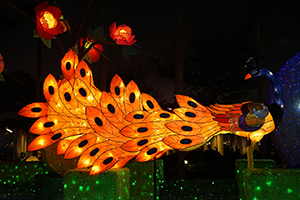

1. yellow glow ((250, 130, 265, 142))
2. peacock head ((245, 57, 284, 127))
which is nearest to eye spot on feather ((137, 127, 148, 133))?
yellow glow ((250, 130, 265, 142))

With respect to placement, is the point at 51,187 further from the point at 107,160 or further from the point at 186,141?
the point at 186,141

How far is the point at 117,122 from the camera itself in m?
4.17

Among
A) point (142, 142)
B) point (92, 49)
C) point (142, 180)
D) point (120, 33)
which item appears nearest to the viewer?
point (142, 142)

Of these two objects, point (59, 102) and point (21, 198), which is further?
point (21, 198)

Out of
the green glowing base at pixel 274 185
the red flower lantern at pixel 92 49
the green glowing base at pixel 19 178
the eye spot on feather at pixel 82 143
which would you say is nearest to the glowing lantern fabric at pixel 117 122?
the eye spot on feather at pixel 82 143

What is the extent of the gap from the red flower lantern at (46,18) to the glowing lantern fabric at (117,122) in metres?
0.53

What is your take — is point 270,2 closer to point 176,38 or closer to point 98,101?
point 176,38

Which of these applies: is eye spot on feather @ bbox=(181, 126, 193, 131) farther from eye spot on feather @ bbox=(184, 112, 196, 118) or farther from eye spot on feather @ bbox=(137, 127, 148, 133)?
eye spot on feather @ bbox=(137, 127, 148, 133)

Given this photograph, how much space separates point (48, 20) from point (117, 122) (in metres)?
1.93

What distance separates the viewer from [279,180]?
3.89 meters

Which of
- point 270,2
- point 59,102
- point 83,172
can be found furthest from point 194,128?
point 270,2

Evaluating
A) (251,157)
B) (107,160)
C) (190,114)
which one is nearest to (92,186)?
(107,160)

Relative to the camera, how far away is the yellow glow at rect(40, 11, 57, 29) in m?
4.50

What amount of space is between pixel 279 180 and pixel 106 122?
2.43 meters
